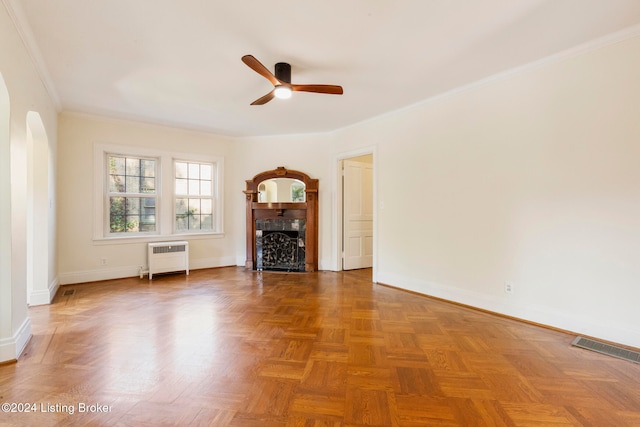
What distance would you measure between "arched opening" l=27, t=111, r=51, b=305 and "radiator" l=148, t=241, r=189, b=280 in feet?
4.58

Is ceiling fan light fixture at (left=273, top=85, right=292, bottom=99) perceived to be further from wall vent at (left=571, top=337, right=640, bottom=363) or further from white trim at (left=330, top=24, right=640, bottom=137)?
wall vent at (left=571, top=337, right=640, bottom=363)

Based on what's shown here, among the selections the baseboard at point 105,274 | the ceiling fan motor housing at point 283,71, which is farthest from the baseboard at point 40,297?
the ceiling fan motor housing at point 283,71

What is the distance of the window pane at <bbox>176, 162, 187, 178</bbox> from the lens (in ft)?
17.8

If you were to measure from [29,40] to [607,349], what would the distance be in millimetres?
A: 5365

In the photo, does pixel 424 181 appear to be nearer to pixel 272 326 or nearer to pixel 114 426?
pixel 272 326

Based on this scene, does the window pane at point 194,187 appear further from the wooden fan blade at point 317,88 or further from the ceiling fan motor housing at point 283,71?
the wooden fan blade at point 317,88

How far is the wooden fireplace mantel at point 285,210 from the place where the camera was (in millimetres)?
5477

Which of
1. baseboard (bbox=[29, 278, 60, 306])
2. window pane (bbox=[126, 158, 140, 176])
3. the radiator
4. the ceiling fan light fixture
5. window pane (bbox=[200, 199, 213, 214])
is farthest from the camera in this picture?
window pane (bbox=[200, 199, 213, 214])

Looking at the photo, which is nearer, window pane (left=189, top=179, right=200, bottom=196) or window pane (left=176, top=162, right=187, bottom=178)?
window pane (left=176, top=162, right=187, bottom=178)

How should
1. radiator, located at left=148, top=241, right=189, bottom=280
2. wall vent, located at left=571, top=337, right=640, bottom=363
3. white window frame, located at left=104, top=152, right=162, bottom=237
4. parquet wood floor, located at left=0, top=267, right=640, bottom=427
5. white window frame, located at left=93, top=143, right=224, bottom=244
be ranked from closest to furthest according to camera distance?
parquet wood floor, located at left=0, top=267, right=640, bottom=427
wall vent, located at left=571, top=337, right=640, bottom=363
white window frame, located at left=93, top=143, right=224, bottom=244
white window frame, located at left=104, top=152, right=162, bottom=237
radiator, located at left=148, top=241, right=189, bottom=280

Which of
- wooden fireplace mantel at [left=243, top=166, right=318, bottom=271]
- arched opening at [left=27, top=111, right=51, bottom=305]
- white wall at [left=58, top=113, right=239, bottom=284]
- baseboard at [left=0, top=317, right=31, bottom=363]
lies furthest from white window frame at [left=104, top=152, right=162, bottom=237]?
baseboard at [left=0, top=317, right=31, bottom=363]

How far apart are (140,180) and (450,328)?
16.8 ft

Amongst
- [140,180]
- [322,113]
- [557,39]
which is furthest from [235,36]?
[140,180]

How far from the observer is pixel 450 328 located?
9.30ft
